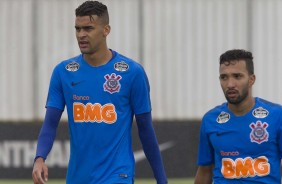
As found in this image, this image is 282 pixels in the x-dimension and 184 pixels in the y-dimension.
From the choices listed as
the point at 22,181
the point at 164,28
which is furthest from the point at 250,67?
the point at 164,28

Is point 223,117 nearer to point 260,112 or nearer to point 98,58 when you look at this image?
point 260,112

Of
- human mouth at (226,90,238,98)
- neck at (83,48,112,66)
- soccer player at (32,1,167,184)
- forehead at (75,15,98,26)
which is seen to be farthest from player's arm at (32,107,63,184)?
human mouth at (226,90,238,98)

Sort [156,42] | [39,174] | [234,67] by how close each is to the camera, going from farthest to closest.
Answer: [156,42] < [234,67] < [39,174]

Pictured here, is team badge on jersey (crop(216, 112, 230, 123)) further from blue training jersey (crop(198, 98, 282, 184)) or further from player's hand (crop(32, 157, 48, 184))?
player's hand (crop(32, 157, 48, 184))

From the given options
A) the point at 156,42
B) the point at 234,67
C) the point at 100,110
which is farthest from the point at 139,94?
the point at 156,42

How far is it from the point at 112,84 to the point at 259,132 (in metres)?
1.12

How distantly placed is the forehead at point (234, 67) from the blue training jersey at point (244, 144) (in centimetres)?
28

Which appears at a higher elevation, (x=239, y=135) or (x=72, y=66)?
(x=72, y=66)

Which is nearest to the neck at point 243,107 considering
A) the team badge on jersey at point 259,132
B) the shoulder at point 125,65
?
the team badge on jersey at point 259,132

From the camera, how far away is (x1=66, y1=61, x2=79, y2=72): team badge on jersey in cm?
740

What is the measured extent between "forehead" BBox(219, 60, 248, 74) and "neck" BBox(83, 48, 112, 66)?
2.70 feet

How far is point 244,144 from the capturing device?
24.6 ft

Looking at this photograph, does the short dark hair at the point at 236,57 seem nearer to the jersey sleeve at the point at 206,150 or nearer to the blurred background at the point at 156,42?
the jersey sleeve at the point at 206,150

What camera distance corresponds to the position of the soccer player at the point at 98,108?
23.6 ft
